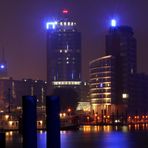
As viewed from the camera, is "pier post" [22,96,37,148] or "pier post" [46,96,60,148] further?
"pier post" [46,96,60,148]

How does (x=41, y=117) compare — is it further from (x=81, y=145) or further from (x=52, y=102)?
(x=52, y=102)

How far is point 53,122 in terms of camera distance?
176ft

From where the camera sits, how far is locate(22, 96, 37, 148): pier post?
52438mm

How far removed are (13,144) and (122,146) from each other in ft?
50.3

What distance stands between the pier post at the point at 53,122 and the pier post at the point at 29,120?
1.14 meters

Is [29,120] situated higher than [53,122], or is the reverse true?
[29,120]

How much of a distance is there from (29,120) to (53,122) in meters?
1.98

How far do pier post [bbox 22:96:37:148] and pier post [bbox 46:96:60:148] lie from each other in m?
1.14

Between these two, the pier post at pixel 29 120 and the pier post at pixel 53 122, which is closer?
the pier post at pixel 29 120

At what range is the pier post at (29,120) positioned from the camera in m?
52.4

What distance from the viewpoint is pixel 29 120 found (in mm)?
52594

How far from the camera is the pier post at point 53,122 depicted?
53.3 meters

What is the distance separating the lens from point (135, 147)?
104 metres

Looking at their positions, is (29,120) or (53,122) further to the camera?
(53,122)
